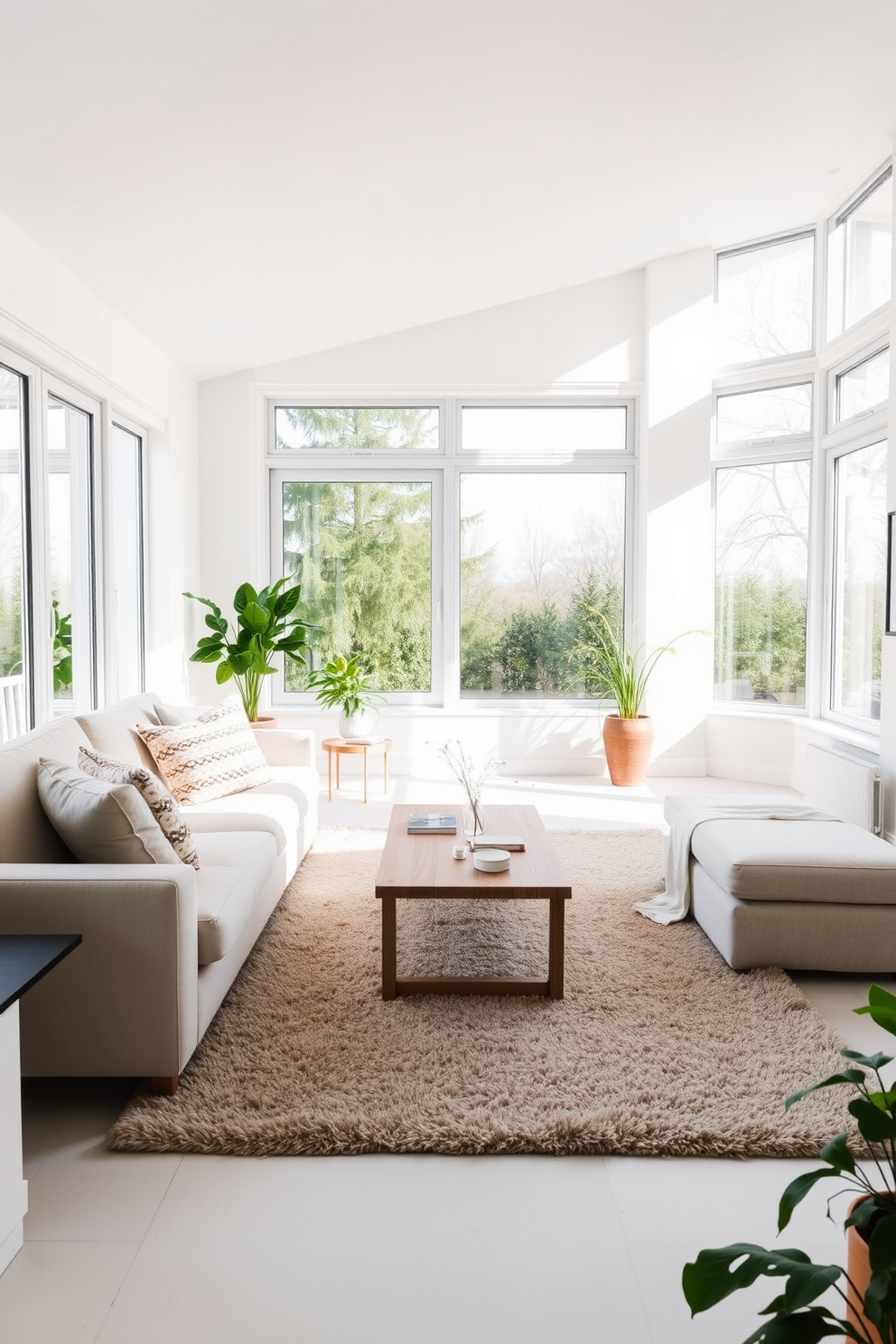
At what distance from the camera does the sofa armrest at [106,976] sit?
2.33 m

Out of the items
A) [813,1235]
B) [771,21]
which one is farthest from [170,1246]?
[771,21]

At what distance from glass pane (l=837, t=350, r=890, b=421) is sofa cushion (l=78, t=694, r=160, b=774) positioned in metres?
4.20

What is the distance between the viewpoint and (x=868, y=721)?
5621mm

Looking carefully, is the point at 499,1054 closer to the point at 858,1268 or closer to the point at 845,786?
the point at 858,1268

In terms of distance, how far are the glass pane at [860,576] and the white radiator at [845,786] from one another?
0.41 meters

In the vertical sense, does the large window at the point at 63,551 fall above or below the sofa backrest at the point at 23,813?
above

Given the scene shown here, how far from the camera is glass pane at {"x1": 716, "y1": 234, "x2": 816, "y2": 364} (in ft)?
20.9

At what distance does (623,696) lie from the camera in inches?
260

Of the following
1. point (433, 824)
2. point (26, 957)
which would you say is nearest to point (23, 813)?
point (26, 957)

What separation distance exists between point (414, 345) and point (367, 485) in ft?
3.43

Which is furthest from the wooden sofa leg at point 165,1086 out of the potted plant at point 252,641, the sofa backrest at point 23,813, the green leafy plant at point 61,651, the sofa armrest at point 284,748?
the potted plant at point 252,641

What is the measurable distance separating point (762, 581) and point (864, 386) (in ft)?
4.83

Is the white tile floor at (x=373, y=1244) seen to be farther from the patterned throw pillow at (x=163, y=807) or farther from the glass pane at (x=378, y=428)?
the glass pane at (x=378, y=428)

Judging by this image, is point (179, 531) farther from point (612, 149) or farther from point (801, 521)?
point (801, 521)
